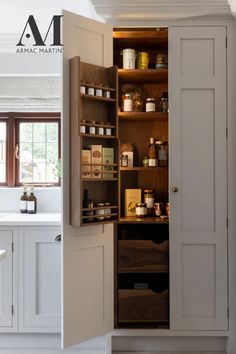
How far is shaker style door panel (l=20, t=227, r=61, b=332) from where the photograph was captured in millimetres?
2676

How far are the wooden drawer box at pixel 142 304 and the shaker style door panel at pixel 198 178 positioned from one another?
6 cm

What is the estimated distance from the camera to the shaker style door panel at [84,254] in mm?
2246

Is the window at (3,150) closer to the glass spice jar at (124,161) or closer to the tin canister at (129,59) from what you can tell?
the glass spice jar at (124,161)

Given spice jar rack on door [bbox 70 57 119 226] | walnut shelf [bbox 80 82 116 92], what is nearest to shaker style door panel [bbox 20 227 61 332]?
spice jar rack on door [bbox 70 57 119 226]

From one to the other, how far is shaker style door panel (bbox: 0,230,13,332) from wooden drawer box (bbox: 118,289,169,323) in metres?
0.77

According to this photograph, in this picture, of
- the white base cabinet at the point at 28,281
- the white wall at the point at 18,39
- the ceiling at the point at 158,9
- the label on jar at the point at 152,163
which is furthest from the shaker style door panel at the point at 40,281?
the ceiling at the point at 158,9

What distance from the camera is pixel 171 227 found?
2.50 meters

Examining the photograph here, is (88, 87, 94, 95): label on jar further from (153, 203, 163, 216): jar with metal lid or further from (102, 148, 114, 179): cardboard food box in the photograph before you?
(153, 203, 163, 216): jar with metal lid

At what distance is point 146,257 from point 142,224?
0.28 m

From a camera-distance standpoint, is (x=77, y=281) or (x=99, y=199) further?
(x=99, y=199)

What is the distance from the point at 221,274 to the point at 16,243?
1394mm

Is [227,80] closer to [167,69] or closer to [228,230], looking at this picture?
[167,69]

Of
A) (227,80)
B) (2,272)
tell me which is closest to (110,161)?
(227,80)

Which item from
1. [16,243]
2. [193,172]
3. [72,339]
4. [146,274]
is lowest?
[72,339]
